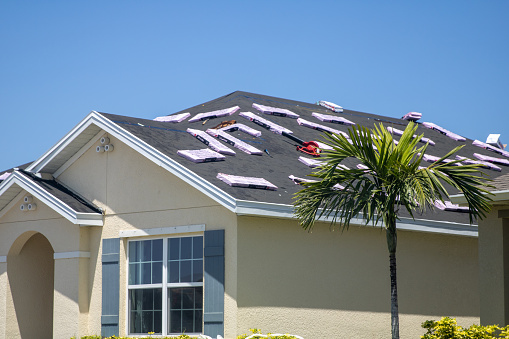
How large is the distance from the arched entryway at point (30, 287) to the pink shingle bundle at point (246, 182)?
5.42m

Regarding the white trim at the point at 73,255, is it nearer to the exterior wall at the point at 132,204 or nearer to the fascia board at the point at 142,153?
the exterior wall at the point at 132,204

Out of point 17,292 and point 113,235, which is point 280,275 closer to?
point 113,235

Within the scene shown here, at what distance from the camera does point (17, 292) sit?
54.1 ft

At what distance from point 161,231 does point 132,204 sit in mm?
1067

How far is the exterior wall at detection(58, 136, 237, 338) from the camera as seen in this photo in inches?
518

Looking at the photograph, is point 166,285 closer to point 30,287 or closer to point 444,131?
point 30,287

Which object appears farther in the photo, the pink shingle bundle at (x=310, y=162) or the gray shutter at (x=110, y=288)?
the pink shingle bundle at (x=310, y=162)

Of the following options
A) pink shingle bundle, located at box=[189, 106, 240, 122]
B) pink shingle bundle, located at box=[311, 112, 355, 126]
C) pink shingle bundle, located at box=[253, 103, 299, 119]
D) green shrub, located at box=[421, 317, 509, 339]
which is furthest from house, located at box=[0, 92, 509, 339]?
green shrub, located at box=[421, 317, 509, 339]

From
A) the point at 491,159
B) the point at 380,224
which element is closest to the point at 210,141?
the point at 380,224

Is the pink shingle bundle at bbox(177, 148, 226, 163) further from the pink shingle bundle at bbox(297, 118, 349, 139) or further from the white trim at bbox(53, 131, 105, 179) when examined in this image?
the pink shingle bundle at bbox(297, 118, 349, 139)

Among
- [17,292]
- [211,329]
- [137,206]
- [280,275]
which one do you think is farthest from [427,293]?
[17,292]

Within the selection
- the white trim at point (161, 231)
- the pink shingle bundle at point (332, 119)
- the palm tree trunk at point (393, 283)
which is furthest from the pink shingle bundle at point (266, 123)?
the palm tree trunk at point (393, 283)

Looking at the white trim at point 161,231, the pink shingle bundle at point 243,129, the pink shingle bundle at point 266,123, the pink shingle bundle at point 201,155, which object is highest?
the pink shingle bundle at point 266,123

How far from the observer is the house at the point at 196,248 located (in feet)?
43.3
